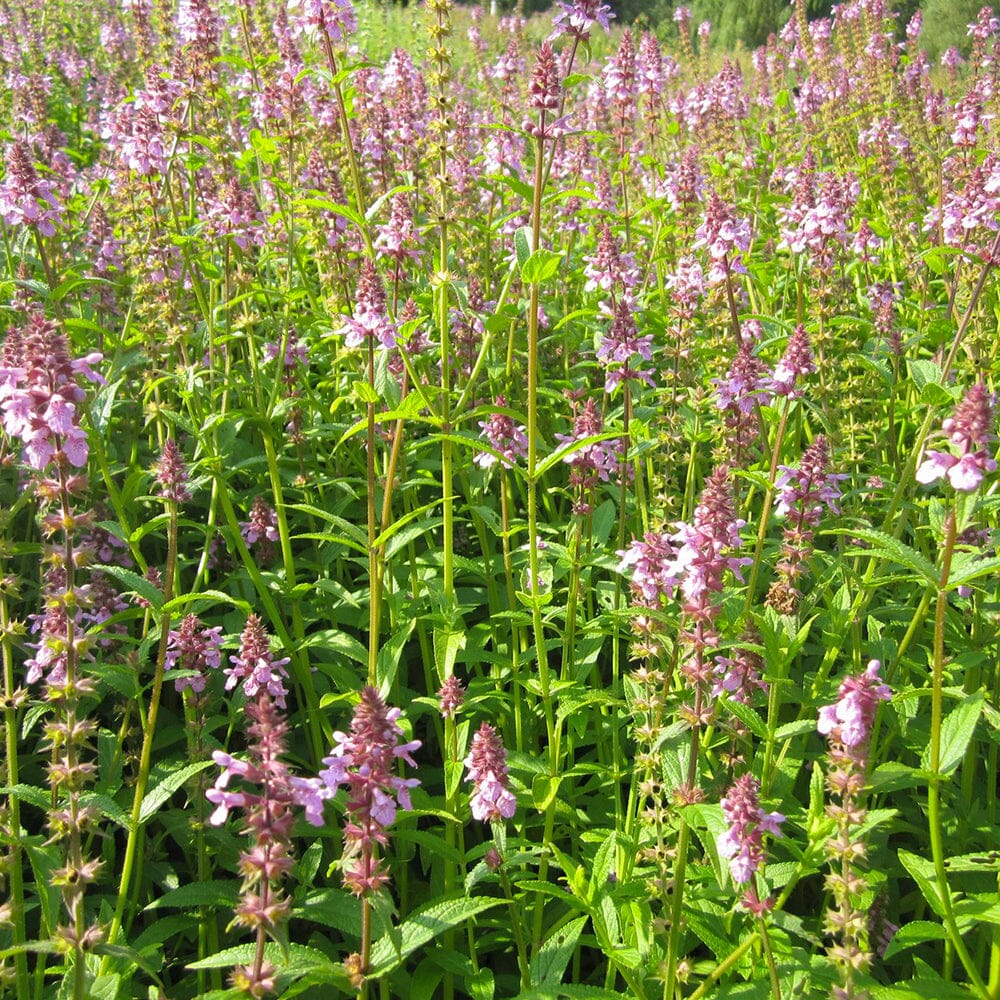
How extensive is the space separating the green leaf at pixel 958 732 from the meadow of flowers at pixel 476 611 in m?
0.02

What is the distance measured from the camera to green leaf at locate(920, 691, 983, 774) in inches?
107

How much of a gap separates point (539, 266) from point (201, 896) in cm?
229

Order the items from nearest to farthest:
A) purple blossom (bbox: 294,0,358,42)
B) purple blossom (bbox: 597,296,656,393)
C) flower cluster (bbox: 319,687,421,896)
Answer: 1. flower cluster (bbox: 319,687,421,896)
2. purple blossom (bbox: 294,0,358,42)
3. purple blossom (bbox: 597,296,656,393)

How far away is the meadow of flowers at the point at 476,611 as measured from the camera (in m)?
2.52

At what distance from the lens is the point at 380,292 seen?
3.35 meters

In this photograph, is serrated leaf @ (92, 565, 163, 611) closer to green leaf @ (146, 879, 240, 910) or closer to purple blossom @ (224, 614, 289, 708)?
purple blossom @ (224, 614, 289, 708)

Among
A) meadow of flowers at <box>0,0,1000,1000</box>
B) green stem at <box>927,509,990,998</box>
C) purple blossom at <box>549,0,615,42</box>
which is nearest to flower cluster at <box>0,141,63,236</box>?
meadow of flowers at <box>0,0,1000,1000</box>

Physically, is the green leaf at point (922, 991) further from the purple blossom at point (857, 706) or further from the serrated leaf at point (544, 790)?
the serrated leaf at point (544, 790)

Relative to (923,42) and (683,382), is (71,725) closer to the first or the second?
(683,382)

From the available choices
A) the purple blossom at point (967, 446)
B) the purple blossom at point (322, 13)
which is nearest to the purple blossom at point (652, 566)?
the purple blossom at point (967, 446)

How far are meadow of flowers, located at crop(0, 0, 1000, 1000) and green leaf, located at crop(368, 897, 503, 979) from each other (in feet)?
0.05

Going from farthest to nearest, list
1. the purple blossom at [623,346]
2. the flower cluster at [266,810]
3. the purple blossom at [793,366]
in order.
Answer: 1. the purple blossom at [623,346]
2. the purple blossom at [793,366]
3. the flower cluster at [266,810]

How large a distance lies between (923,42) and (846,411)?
2515cm

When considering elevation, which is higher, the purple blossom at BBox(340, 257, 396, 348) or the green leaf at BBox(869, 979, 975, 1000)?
the purple blossom at BBox(340, 257, 396, 348)
